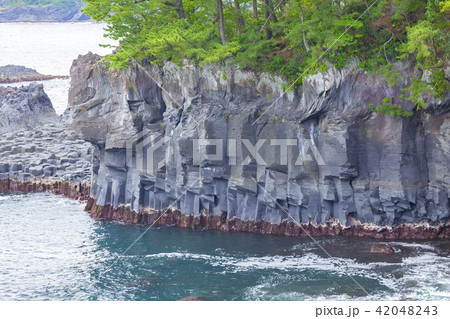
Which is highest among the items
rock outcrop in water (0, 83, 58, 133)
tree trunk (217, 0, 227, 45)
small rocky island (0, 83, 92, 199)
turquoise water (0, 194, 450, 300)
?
tree trunk (217, 0, 227, 45)

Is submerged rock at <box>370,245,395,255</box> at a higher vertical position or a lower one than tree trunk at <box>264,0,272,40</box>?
lower

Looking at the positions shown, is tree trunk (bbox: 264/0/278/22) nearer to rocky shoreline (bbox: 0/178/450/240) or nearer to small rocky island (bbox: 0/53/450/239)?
small rocky island (bbox: 0/53/450/239)

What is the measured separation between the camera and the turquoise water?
35.5 meters

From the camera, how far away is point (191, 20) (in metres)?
53.3

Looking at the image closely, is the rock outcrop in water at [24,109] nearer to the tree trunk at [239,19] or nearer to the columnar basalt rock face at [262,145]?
the columnar basalt rock face at [262,145]

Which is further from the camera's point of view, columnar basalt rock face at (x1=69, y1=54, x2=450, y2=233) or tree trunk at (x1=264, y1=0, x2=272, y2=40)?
tree trunk at (x1=264, y1=0, x2=272, y2=40)

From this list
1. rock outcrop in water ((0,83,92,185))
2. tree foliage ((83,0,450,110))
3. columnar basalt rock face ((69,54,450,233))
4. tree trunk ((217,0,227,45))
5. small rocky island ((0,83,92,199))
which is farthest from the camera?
rock outcrop in water ((0,83,92,185))

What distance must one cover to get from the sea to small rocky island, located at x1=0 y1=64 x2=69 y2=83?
314 ft

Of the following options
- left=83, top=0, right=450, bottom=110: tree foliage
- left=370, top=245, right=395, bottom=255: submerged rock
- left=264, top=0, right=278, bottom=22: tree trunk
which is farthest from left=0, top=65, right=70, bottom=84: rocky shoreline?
left=370, top=245, right=395, bottom=255: submerged rock

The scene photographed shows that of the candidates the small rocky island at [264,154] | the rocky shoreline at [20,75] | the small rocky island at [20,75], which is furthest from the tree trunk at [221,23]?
the small rocky island at [20,75]

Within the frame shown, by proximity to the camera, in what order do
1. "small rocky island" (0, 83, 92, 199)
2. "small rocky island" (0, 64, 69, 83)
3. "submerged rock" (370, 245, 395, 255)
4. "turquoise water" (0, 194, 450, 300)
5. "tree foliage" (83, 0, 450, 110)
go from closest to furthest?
"turquoise water" (0, 194, 450, 300) < "submerged rock" (370, 245, 395, 255) < "tree foliage" (83, 0, 450, 110) < "small rocky island" (0, 83, 92, 199) < "small rocky island" (0, 64, 69, 83)

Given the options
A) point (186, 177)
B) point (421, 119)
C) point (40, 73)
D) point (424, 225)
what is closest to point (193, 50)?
point (186, 177)

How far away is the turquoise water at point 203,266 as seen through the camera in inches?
1396

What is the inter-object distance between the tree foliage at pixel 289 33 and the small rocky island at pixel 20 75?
96.3 metres
